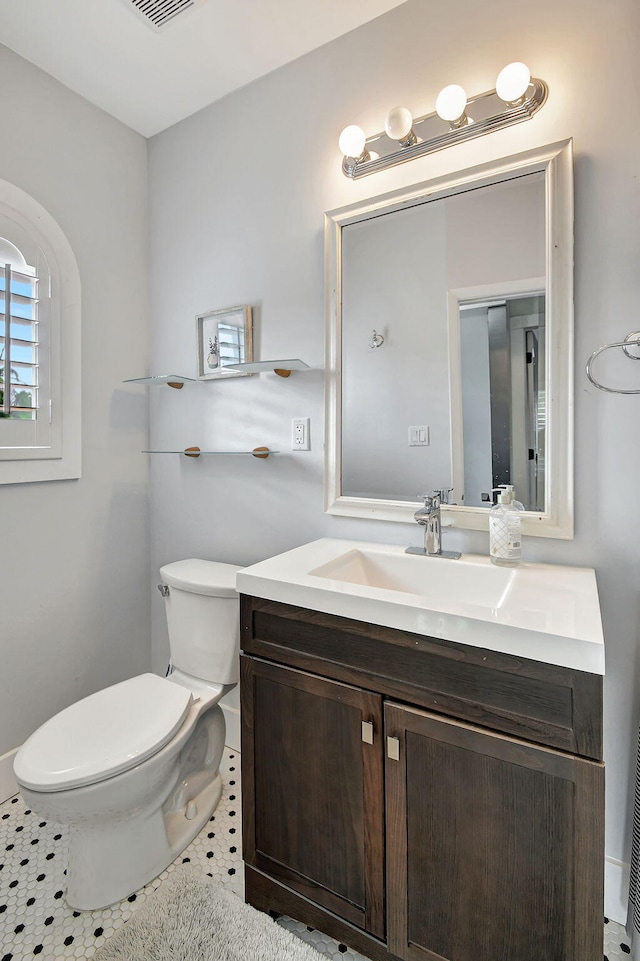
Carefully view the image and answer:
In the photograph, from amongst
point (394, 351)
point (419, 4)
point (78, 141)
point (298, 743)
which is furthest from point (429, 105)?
point (298, 743)

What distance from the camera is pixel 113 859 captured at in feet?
4.13

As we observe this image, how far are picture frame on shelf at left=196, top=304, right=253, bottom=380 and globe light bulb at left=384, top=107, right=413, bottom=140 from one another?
0.73 m

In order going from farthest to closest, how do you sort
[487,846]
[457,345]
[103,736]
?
[457,345] → [103,736] → [487,846]

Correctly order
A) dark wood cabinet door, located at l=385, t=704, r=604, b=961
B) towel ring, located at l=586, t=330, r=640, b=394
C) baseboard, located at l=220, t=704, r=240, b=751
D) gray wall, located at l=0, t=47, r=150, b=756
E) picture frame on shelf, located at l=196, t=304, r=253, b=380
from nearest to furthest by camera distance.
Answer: dark wood cabinet door, located at l=385, t=704, r=604, b=961
towel ring, located at l=586, t=330, r=640, b=394
gray wall, located at l=0, t=47, r=150, b=756
picture frame on shelf, located at l=196, t=304, r=253, b=380
baseboard, located at l=220, t=704, r=240, b=751

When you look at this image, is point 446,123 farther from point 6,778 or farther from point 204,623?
point 6,778

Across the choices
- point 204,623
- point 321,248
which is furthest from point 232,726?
point 321,248

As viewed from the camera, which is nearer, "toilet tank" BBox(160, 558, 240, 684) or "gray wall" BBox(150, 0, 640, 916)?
"gray wall" BBox(150, 0, 640, 916)

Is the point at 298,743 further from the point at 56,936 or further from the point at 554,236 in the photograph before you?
the point at 554,236

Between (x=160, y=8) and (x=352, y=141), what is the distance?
0.71m

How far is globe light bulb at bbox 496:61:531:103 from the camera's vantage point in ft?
3.82

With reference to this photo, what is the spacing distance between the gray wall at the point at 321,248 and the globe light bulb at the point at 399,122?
0.33ft

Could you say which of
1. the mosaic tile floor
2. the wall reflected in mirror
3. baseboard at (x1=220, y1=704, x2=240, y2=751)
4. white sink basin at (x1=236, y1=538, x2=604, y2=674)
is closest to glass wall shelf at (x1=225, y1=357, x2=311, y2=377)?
the wall reflected in mirror

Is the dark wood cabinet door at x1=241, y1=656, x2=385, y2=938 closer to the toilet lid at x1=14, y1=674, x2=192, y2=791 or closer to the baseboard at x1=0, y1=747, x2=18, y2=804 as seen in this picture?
the toilet lid at x1=14, y1=674, x2=192, y2=791

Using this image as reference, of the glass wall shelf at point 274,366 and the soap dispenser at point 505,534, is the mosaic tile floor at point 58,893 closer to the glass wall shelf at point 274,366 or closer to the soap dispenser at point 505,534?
the soap dispenser at point 505,534
